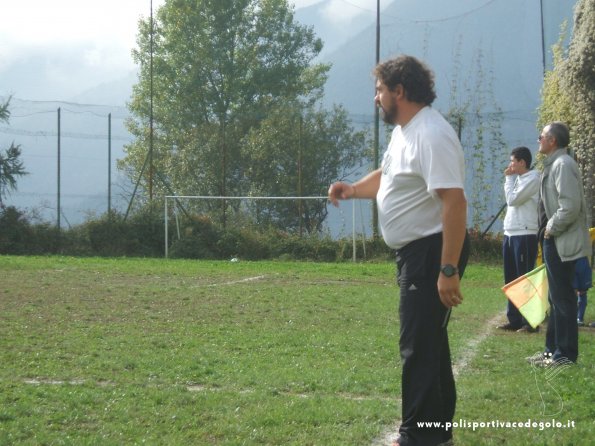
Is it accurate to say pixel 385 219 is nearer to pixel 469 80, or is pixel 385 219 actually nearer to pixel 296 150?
pixel 296 150

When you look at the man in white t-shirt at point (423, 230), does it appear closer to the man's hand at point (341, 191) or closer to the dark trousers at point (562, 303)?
the man's hand at point (341, 191)

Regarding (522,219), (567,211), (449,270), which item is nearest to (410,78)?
(449,270)

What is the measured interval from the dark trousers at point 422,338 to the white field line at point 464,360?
40 centimetres

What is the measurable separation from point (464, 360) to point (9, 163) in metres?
22.0

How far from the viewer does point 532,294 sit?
24.8 ft

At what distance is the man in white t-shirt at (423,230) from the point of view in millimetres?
4066

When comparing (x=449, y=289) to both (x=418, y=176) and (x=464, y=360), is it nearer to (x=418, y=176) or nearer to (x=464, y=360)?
(x=418, y=176)

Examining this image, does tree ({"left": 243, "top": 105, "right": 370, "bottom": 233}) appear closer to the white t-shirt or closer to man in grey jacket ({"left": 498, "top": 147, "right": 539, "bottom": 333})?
man in grey jacket ({"left": 498, "top": 147, "right": 539, "bottom": 333})

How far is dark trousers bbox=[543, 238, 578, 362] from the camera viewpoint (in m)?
6.68

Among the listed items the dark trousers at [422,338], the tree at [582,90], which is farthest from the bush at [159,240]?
the dark trousers at [422,338]

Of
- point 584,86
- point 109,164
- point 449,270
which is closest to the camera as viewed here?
point 449,270

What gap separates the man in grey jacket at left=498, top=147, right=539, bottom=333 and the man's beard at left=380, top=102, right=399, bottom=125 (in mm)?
4807

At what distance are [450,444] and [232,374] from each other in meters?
2.31

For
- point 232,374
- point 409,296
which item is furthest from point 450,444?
point 232,374
